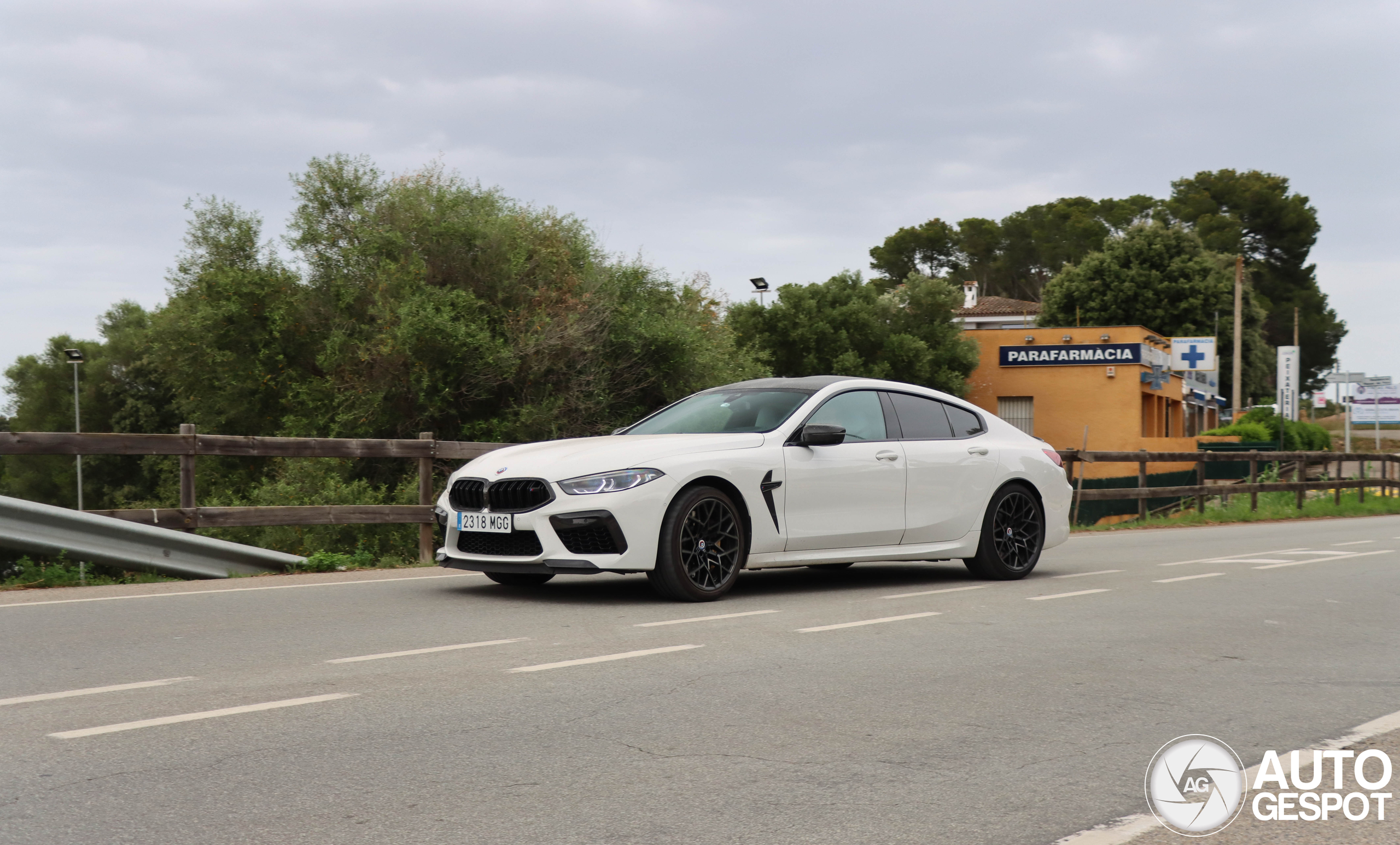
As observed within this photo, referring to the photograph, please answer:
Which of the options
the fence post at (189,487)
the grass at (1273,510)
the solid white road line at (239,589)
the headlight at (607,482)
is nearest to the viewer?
the headlight at (607,482)

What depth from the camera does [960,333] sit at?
181 feet

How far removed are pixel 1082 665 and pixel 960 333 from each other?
Result: 49.6m

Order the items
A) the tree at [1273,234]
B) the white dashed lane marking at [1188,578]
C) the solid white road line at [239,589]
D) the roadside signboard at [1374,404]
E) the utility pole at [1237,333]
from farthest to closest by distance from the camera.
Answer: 1. the roadside signboard at [1374,404]
2. the tree at [1273,234]
3. the utility pole at [1237,333]
4. the white dashed lane marking at [1188,578]
5. the solid white road line at [239,589]

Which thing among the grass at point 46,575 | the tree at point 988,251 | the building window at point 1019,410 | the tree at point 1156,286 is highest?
the tree at point 988,251

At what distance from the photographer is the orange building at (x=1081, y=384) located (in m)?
50.7

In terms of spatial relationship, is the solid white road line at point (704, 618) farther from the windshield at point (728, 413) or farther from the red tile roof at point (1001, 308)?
the red tile roof at point (1001, 308)

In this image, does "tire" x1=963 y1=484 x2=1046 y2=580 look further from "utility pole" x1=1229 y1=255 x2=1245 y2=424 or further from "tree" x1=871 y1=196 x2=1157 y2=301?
"tree" x1=871 y1=196 x2=1157 y2=301

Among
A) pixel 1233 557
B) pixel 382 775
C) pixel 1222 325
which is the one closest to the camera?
pixel 382 775

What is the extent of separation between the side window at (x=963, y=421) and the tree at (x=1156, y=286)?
59.1 metres

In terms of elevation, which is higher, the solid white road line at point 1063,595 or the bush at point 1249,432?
the bush at point 1249,432

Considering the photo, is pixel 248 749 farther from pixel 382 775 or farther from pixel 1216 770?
pixel 1216 770

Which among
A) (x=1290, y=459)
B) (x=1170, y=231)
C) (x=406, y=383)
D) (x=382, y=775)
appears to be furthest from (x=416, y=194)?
(x=1170, y=231)

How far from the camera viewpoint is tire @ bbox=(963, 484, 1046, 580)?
10.6m

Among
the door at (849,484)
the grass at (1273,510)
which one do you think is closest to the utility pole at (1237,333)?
the grass at (1273,510)
